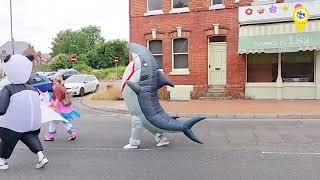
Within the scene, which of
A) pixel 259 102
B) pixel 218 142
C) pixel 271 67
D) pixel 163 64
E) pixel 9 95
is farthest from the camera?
pixel 163 64

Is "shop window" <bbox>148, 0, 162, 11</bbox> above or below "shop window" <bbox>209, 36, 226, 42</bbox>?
above

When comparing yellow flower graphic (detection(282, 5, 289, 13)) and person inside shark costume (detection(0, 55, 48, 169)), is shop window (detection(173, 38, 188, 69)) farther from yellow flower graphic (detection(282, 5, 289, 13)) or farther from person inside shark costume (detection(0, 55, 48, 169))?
person inside shark costume (detection(0, 55, 48, 169))

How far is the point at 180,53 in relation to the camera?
21.4 m

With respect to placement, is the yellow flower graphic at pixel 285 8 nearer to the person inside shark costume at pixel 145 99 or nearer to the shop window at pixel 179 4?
the shop window at pixel 179 4

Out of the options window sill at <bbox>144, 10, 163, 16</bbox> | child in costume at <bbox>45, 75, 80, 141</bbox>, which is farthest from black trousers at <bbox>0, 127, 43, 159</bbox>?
window sill at <bbox>144, 10, 163, 16</bbox>

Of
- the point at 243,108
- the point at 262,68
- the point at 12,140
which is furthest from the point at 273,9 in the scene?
the point at 12,140

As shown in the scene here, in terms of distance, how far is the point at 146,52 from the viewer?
9141 mm

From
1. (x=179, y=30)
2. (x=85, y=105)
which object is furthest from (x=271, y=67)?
(x=85, y=105)

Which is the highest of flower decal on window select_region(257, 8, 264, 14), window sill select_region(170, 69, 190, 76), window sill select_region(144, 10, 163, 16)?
window sill select_region(144, 10, 163, 16)

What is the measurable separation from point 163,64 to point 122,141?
467 inches

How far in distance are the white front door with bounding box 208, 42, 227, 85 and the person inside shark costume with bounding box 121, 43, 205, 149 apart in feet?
39.2

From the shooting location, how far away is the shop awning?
18.6 meters

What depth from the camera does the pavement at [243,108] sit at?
14.8 meters

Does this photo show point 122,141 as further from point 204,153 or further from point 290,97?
point 290,97
